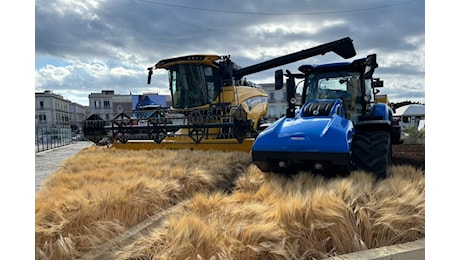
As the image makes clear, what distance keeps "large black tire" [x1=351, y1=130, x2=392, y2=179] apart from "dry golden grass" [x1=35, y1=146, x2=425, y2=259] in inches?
7.1

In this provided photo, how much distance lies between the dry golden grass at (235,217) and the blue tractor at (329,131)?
17 cm

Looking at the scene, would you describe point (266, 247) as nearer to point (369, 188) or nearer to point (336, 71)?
point (369, 188)

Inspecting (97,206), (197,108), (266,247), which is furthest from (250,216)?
(197,108)

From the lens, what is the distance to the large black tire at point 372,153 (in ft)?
8.56

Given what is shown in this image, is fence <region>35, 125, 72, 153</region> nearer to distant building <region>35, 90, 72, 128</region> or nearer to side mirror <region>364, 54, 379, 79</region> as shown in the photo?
distant building <region>35, 90, 72, 128</region>

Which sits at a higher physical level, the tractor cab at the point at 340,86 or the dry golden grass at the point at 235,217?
the tractor cab at the point at 340,86

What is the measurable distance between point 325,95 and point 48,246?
282 centimetres

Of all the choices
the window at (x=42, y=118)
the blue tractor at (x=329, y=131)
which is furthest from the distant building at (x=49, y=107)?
the blue tractor at (x=329, y=131)

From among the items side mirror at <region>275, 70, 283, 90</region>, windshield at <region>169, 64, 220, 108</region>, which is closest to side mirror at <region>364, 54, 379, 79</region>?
side mirror at <region>275, 70, 283, 90</region>

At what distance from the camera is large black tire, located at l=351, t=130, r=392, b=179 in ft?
8.56

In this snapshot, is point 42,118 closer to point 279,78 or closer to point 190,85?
point 279,78

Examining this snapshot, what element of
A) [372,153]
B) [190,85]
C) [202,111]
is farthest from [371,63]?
[190,85]

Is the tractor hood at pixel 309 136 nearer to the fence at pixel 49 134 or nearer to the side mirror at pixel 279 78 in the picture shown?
the side mirror at pixel 279 78

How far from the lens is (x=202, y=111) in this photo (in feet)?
17.1
